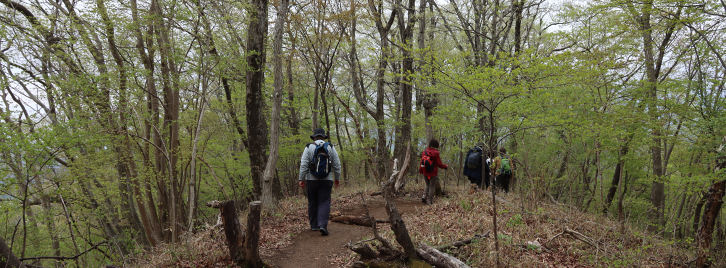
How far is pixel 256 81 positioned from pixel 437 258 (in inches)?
223

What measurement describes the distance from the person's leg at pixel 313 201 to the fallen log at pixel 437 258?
221 cm

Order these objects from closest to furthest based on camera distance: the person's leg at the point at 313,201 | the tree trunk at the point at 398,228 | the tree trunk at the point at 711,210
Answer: the tree trunk at the point at 398,228
the tree trunk at the point at 711,210
the person's leg at the point at 313,201

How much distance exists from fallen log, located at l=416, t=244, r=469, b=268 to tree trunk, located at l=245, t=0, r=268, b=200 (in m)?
4.72

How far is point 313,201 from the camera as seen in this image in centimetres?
562

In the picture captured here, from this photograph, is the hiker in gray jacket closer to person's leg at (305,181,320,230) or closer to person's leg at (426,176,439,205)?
person's leg at (305,181,320,230)

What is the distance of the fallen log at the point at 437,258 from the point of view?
12.0ft

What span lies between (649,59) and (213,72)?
11693mm

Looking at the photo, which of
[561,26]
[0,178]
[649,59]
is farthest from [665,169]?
[0,178]

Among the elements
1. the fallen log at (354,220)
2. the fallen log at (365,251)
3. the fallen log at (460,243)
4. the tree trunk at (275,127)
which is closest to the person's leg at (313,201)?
the fallen log at (354,220)

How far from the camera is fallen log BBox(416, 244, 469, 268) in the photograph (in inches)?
144

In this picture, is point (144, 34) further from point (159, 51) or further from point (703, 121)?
point (703, 121)

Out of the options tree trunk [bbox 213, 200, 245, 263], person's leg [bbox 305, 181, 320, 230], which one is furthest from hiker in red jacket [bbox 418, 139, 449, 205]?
tree trunk [bbox 213, 200, 245, 263]

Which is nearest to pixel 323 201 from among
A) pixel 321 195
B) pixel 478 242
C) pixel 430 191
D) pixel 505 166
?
pixel 321 195

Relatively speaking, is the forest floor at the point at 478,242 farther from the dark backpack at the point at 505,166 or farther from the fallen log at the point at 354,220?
the dark backpack at the point at 505,166
